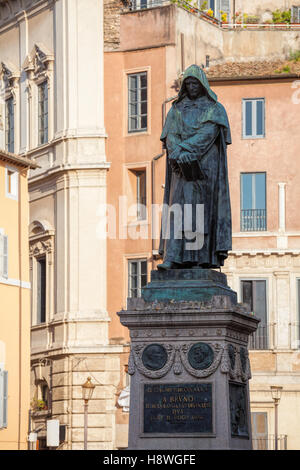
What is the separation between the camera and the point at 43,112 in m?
53.1

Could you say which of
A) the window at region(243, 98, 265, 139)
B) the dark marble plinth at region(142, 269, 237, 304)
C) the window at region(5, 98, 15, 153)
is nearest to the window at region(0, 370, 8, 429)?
the window at region(5, 98, 15, 153)

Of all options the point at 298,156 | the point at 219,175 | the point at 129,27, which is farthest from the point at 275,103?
the point at 219,175

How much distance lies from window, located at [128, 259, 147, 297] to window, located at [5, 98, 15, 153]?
8.74 m

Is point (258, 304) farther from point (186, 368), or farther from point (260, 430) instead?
point (186, 368)

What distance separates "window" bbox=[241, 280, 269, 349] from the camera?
47.4 metres

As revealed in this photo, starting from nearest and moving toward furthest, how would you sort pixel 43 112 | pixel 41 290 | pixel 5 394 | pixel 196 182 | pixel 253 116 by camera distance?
pixel 196 182 < pixel 5 394 < pixel 253 116 < pixel 41 290 < pixel 43 112

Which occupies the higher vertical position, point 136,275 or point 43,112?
point 43,112

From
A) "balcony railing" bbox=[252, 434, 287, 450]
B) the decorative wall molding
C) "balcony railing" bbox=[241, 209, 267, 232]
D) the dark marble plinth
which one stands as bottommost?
"balcony railing" bbox=[252, 434, 287, 450]

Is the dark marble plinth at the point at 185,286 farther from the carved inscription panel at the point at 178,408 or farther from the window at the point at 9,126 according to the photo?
the window at the point at 9,126

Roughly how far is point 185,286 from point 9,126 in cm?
3813

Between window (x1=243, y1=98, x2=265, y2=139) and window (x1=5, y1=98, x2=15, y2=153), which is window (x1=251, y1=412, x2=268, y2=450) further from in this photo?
window (x1=5, y1=98, x2=15, y2=153)

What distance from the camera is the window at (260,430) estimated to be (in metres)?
46.2

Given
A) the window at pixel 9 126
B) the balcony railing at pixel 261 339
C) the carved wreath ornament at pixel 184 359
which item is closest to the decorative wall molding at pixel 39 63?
the window at pixel 9 126

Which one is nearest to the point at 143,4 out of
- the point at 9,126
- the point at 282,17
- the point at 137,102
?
the point at 137,102
